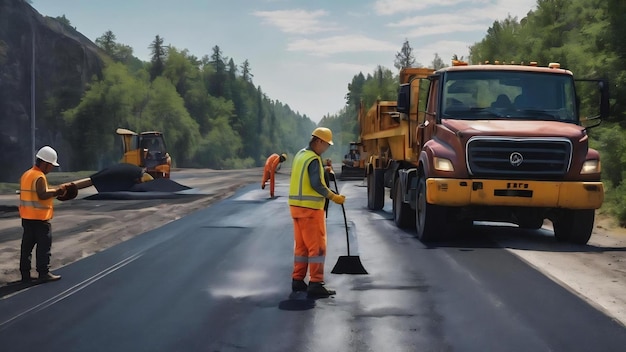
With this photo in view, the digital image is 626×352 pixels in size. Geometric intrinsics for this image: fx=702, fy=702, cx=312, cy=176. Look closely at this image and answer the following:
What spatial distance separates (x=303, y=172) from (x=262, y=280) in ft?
5.77

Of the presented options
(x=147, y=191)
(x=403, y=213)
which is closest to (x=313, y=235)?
(x=403, y=213)

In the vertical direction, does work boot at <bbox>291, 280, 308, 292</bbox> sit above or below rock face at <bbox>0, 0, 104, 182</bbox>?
below

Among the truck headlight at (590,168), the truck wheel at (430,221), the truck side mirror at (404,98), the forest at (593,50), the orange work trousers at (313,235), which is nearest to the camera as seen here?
the orange work trousers at (313,235)

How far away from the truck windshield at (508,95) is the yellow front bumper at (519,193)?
132 centimetres

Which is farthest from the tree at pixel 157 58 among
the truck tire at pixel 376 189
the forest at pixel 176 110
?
the truck tire at pixel 376 189

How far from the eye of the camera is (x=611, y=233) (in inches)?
583

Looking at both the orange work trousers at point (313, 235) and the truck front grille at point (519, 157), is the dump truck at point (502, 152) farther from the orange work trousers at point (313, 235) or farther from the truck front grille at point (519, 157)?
the orange work trousers at point (313, 235)

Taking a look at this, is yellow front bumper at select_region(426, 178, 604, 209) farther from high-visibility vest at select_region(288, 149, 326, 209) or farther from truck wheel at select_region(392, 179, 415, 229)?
high-visibility vest at select_region(288, 149, 326, 209)

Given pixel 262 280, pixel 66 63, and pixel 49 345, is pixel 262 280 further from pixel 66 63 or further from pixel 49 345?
pixel 66 63

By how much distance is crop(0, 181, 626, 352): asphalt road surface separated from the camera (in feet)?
20.0

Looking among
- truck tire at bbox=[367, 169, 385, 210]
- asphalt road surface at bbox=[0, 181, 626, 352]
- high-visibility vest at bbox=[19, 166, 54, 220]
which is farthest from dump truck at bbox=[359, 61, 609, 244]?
high-visibility vest at bbox=[19, 166, 54, 220]

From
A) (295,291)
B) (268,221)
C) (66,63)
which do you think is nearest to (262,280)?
(295,291)

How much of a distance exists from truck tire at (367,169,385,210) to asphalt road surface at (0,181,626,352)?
6394 millimetres

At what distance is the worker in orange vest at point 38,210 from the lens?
8.94 metres
